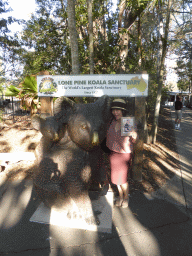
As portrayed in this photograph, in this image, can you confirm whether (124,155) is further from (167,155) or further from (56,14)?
(56,14)

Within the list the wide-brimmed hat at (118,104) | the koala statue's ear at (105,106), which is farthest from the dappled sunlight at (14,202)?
the wide-brimmed hat at (118,104)

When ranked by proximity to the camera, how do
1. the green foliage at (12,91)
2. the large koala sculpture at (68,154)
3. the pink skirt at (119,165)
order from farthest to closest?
the green foliage at (12,91) < the pink skirt at (119,165) < the large koala sculpture at (68,154)

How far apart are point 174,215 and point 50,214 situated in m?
1.84

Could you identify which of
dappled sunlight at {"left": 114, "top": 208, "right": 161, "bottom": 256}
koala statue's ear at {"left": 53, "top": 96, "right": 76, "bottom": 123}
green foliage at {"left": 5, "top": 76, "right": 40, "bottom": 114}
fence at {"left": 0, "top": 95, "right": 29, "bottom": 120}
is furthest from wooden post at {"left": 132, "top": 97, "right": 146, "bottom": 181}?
fence at {"left": 0, "top": 95, "right": 29, "bottom": 120}

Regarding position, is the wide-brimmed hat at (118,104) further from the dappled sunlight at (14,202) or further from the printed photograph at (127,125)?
the dappled sunlight at (14,202)

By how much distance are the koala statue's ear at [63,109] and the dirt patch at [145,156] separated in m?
2.07

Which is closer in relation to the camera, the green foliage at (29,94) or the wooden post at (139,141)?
the wooden post at (139,141)

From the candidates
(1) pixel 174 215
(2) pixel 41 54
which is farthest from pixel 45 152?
(2) pixel 41 54

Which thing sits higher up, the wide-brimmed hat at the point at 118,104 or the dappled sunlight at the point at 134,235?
the wide-brimmed hat at the point at 118,104

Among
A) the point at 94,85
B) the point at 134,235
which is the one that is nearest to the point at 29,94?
the point at 94,85

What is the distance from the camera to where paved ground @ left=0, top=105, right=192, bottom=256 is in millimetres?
2105

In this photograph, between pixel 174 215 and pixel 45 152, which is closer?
pixel 45 152

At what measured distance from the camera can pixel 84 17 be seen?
18.5ft

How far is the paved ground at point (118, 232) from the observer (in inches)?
82.9
